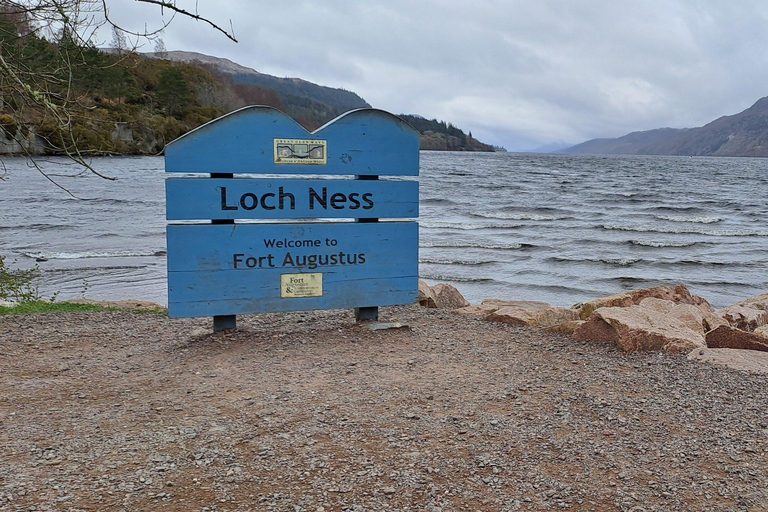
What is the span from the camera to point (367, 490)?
2.72 m

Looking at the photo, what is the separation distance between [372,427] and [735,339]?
3.40m

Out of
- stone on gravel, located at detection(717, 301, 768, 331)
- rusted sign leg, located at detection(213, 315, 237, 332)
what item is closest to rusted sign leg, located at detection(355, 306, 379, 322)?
rusted sign leg, located at detection(213, 315, 237, 332)

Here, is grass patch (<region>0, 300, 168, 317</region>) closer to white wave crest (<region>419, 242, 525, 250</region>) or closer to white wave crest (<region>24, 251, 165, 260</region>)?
white wave crest (<region>24, 251, 165, 260</region>)

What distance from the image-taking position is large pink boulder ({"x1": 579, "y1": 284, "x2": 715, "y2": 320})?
247 inches

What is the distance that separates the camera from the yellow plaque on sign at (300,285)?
529 cm

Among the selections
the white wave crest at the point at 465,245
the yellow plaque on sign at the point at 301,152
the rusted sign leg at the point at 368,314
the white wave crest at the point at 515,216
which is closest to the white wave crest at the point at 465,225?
the white wave crest at the point at 515,216

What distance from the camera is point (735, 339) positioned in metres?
5.09

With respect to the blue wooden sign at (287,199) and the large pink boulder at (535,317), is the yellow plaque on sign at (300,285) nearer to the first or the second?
the blue wooden sign at (287,199)

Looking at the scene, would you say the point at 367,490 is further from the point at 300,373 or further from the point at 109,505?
the point at 300,373

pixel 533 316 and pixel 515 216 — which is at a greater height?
pixel 515 216

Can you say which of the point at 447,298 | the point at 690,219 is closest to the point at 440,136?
the point at 690,219

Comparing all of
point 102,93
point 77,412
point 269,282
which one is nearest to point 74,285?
point 269,282

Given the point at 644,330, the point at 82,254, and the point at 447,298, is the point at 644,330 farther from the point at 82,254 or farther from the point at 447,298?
the point at 82,254

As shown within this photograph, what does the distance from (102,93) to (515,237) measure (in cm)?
5433
